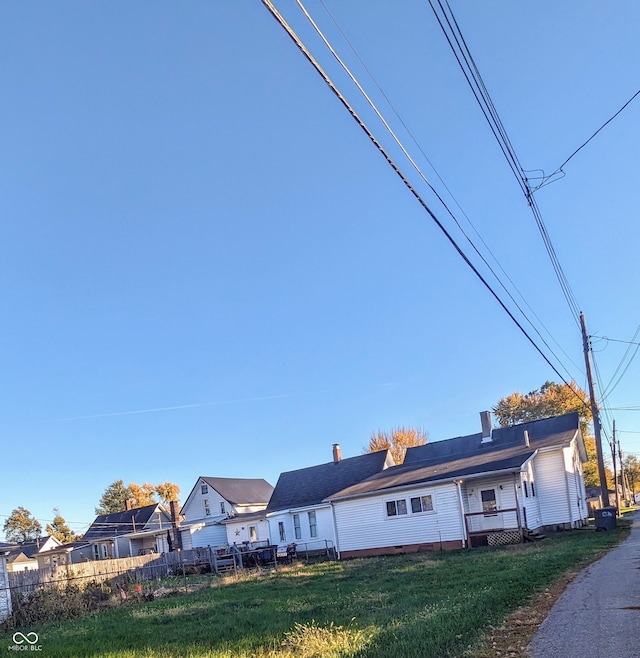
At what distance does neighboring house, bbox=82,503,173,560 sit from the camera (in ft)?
162

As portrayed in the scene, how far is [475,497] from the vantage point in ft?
85.2

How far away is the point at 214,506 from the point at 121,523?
14305mm

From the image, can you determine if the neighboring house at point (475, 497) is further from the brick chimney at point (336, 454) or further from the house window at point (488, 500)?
the brick chimney at point (336, 454)

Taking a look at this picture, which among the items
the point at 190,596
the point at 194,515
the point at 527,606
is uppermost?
the point at 527,606

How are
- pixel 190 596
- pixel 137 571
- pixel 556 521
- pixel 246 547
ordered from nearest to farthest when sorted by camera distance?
pixel 190 596 < pixel 137 571 < pixel 556 521 < pixel 246 547

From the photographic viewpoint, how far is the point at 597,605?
28.4 ft

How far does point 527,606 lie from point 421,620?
1795 mm

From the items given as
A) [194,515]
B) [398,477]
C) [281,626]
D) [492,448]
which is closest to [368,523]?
[398,477]

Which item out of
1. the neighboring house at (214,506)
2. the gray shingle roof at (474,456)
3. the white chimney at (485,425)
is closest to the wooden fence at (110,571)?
the gray shingle roof at (474,456)

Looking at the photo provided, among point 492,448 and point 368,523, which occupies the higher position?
point 492,448

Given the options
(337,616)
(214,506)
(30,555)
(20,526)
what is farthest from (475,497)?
(20,526)

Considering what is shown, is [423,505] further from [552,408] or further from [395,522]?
[552,408]

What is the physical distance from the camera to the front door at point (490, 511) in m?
24.5

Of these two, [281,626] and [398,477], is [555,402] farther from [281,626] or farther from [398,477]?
[281,626]
